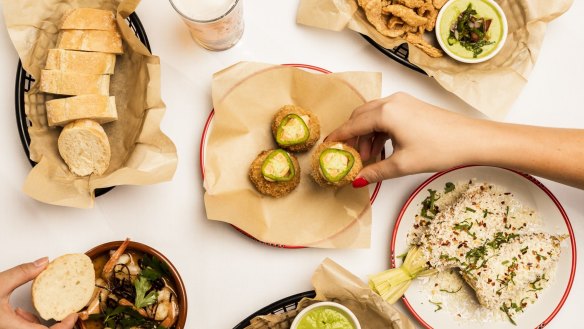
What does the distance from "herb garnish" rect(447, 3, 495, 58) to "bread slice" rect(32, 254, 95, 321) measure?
1.68 metres

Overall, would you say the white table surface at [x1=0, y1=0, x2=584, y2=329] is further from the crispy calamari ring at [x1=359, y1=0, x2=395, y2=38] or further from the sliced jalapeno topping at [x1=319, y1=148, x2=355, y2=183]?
the sliced jalapeno topping at [x1=319, y1=148, x2=355, y2=183]

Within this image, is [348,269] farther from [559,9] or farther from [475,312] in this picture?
[559,9]

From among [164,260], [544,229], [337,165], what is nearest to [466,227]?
A: [544,229]

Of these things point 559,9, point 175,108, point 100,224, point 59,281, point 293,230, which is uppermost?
point 559,9

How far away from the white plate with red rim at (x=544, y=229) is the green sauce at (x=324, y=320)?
0.29m

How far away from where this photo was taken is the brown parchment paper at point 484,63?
85.6 inches

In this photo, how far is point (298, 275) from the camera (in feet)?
7.22

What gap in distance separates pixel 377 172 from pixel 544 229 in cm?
77

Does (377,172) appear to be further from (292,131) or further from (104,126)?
(104,126)

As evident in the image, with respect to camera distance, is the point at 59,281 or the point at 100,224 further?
the point at 100,224

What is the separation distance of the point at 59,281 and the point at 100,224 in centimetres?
27

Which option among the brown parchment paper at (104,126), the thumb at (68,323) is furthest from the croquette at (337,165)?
the thumb at (68,323)

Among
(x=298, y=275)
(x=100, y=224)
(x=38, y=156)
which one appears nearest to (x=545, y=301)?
(x=298, y=275)

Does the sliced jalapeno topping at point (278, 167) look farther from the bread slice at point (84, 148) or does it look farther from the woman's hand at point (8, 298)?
the woman's hand at point (8, 298)
